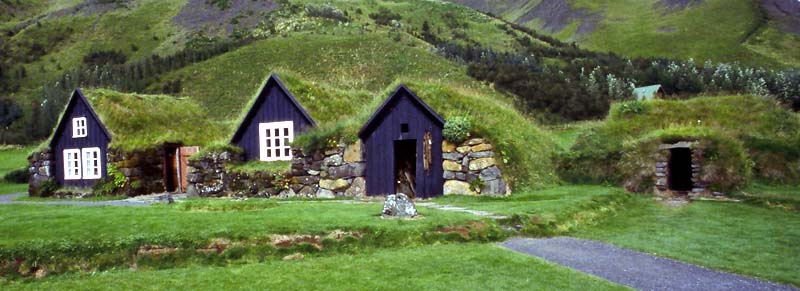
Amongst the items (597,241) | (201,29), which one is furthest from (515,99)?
(201,29)

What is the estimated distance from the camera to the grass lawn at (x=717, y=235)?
37.2ft

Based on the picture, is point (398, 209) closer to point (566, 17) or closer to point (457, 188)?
point (457, 188)

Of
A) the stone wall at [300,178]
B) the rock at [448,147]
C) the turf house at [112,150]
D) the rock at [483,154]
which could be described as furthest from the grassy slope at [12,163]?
the rock at [483,154]

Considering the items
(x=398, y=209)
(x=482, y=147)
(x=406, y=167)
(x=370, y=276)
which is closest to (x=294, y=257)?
(x=370, y=276)

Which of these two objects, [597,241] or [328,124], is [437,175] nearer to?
[328,124]

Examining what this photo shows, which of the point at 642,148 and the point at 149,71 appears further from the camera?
the point at 149,71

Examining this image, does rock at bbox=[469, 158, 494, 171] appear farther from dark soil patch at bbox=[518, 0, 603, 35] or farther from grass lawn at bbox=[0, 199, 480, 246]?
dark soil patch at bbox=[518, 0, 603, 35]

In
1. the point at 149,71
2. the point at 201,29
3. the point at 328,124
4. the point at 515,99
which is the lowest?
the point at 328,124

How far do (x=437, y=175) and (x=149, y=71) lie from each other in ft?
234

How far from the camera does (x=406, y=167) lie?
24.9m

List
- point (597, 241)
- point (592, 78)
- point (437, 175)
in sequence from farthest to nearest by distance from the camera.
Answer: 1. point (592, 78)
2. point (437, 175)
3. point (597, 241)

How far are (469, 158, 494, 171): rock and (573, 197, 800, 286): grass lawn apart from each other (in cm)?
488

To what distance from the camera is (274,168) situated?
25312 millimetres

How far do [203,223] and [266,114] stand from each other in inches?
556
